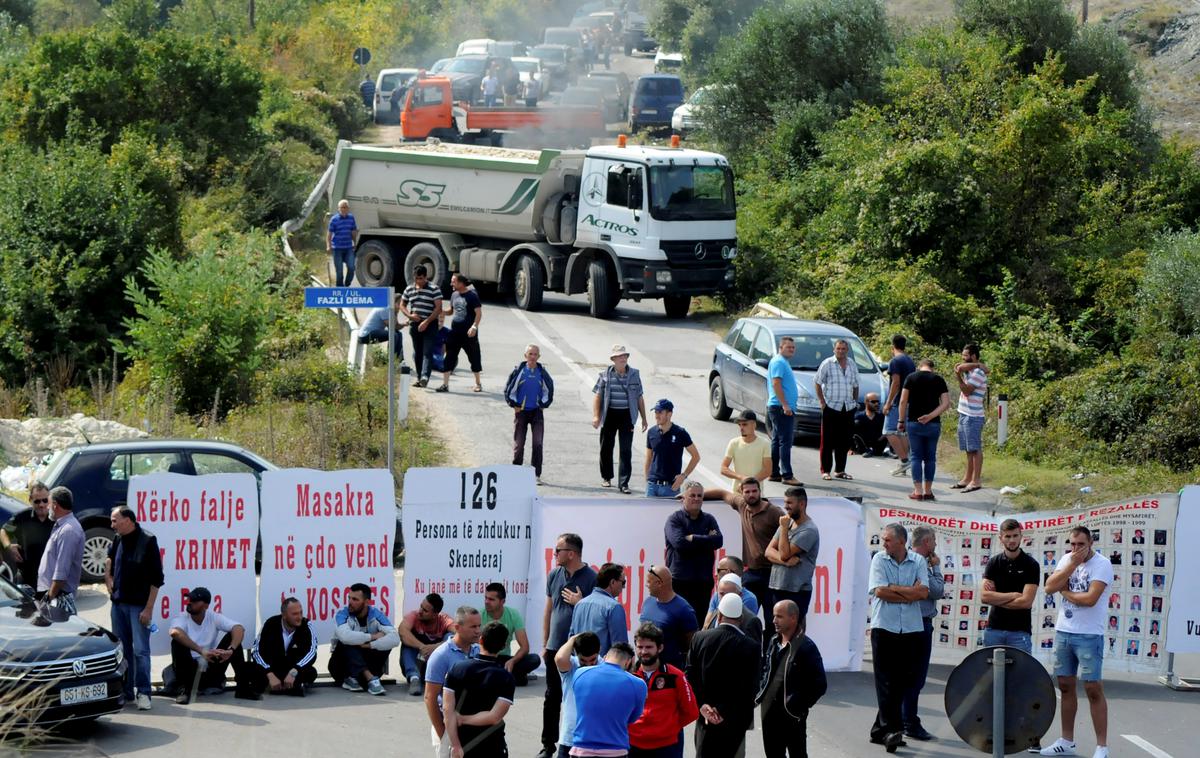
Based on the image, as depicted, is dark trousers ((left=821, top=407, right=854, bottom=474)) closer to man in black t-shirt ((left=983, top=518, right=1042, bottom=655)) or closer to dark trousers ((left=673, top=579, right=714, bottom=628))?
dark trousers ((left=673, top=579, right=714, bottom=628))

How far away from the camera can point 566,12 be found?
92.1 metres

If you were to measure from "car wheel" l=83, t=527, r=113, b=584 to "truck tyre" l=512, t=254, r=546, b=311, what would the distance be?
48.7ft

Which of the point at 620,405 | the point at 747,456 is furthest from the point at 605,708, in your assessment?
the point at 620,405

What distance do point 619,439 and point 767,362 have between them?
12.3ft

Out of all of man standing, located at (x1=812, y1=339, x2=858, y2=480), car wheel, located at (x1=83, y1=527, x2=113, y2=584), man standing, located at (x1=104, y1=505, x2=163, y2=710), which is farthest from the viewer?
man standing, located at (x1=812, y1=339, x2=858, y2=480)

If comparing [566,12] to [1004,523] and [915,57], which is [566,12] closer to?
[915,57]

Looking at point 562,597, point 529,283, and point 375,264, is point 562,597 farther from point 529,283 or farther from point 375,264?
point 375,264

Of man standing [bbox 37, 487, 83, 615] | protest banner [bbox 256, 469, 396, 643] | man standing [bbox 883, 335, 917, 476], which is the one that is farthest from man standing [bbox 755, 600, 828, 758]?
man standing [bbox 883, 335, 917, 476]

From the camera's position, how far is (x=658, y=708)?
Answer: 28.7 ft

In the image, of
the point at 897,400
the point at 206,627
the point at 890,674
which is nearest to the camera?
the point at 890,674

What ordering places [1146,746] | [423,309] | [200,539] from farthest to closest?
1. [423,309]
2. [200,539]
3. [1146,746]

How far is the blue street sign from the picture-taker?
1470cm

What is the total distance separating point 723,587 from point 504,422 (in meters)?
11.2

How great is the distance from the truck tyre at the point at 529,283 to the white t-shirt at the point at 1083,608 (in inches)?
743
